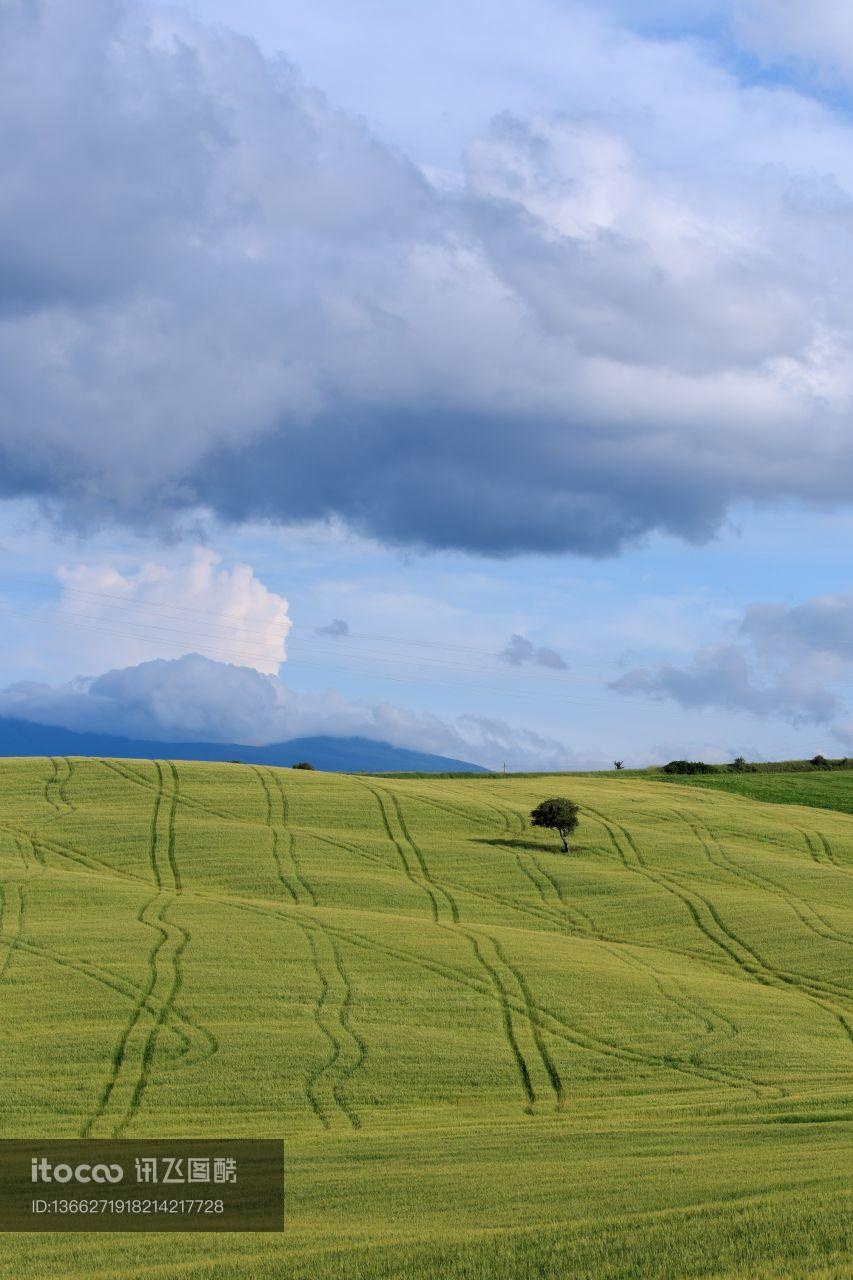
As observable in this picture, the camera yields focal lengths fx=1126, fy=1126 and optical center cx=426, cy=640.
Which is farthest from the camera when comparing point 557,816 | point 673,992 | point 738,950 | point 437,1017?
point 557,816

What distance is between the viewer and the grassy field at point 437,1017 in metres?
19.6

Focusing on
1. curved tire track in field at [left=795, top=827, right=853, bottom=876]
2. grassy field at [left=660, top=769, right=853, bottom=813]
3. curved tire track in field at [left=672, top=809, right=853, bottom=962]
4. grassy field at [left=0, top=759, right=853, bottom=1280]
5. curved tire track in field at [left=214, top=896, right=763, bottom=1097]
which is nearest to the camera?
grassy field at [left=0, top=759, right=853, bottom=1280]

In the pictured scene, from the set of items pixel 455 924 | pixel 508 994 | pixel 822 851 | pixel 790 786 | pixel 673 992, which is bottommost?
pixel 673 992

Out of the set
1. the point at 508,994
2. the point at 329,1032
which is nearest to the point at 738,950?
the point at 508,994

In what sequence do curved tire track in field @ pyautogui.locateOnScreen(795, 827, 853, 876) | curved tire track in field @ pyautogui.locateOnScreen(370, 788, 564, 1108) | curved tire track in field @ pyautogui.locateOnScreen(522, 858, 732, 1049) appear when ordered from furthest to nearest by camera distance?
curved tire track in field @ pyautogui.locateOnScreen(795, 827, 853, 876) < curved tire track in field @ pyautogui.locateOnScreen(522, 858, 732, 1049) < curved tire track in field @ pyautogui.locateOnScreen(370, 788, 564, 1108)

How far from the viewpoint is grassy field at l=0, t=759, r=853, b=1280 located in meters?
19.6

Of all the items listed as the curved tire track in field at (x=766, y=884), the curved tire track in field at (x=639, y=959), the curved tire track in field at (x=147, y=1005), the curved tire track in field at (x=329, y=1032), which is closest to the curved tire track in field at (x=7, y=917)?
the curved tire track in field at (x=147, y=1005)

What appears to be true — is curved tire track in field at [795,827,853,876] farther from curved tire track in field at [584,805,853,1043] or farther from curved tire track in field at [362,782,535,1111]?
curved tire track in field at [362,782,535,1111]

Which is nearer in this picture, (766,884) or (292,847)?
(292,847)

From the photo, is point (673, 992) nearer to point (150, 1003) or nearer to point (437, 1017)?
point (437, 1017)

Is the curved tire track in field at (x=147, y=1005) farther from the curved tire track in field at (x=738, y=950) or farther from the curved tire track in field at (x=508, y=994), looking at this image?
the curved tire track in field at (x=738, y=950)

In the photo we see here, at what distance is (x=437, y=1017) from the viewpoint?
4019cm

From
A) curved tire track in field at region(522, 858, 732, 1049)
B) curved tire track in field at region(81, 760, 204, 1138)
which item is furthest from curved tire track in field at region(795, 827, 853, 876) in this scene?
curved tire track in field at region(81, 760, 204, 1138)

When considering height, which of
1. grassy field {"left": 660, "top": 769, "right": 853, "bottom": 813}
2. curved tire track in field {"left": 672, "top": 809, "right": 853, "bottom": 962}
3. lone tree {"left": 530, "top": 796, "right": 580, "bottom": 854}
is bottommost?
curved tire track in field {"left": 672, "top": 809, "right": 853, "bottom": 962}
